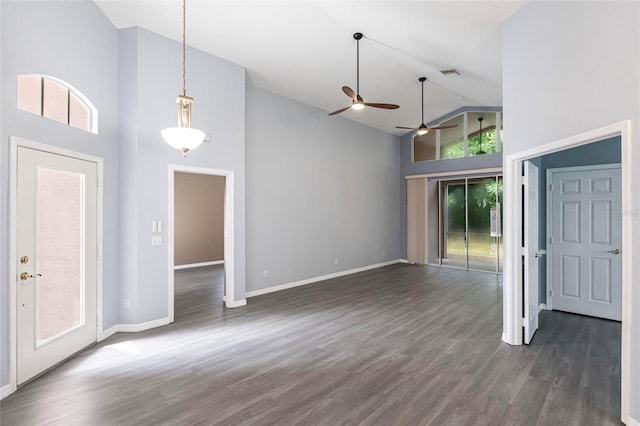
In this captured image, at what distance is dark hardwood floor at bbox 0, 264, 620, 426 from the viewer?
240 centimetres

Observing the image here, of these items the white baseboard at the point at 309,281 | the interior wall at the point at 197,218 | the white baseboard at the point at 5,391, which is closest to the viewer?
the white baseboard at the point at 5,391

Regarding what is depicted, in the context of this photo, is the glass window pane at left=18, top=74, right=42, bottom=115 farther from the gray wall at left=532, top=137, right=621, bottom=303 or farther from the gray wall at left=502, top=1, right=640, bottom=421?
the gray wall at left=532, top=137, right=621, bottom=303

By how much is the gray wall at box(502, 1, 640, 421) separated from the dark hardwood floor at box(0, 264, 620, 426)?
87 cm

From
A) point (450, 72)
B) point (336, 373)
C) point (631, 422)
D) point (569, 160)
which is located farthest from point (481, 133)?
point (336, 373)

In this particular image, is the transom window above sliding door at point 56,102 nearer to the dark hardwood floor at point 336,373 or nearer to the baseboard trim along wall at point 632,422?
the dark hardwood floor at point 336,373

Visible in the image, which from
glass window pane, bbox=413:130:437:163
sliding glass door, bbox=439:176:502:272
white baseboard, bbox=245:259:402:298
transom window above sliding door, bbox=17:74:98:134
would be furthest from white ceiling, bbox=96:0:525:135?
white baseboard, bbox=245:259:402:298

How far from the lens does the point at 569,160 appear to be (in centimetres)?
456

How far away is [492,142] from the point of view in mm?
7895

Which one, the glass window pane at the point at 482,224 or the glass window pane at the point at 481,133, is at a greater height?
the glass window pane at the point at 481,133

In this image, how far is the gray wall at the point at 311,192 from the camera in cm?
596

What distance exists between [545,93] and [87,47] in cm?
491

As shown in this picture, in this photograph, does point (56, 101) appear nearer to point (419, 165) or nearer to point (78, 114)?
point (78, 114)

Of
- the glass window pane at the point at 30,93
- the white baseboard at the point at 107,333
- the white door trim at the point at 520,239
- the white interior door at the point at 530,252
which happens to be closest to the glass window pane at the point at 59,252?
the white baseboard at the point at 107,333

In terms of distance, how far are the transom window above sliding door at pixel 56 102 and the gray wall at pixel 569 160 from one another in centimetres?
588
